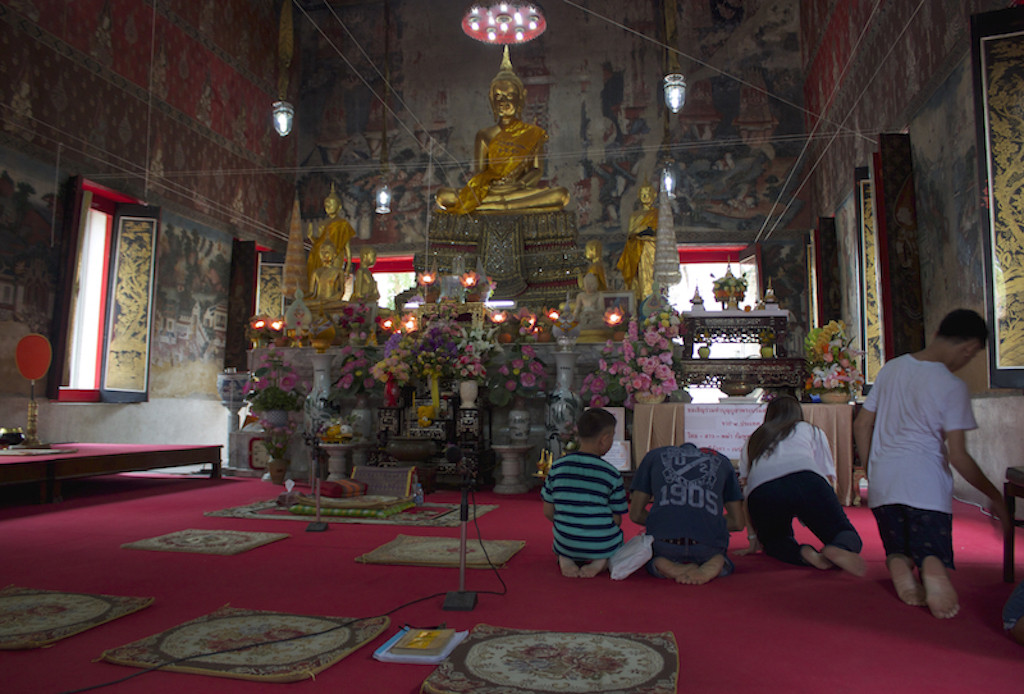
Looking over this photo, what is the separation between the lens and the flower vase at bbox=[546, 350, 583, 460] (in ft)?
21.1

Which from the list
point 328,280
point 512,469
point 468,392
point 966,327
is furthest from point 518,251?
point 966,327

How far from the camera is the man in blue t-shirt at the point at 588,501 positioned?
Result: 3100 millimetres

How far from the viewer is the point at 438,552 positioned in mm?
3654

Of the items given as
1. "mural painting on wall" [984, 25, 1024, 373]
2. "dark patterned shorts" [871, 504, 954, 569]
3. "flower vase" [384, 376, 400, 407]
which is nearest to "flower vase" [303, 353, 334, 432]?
"flower vase" [384, 376, 400, 407]

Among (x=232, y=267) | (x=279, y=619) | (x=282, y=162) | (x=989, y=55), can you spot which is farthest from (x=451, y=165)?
(x=279, y=619)

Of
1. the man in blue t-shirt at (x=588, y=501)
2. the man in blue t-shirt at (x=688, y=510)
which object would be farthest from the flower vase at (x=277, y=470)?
the man in blue t-shirt at (x=688, y=510)

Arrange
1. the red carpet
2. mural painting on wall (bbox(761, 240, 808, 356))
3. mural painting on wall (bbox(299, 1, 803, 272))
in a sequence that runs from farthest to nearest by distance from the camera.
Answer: mural painting on wall (bbox(299, 1, 803, 272))
mural painting on wall (bbox(761, 240, 808, 356))
the red carpet

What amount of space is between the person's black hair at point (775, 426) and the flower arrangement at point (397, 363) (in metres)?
3.81

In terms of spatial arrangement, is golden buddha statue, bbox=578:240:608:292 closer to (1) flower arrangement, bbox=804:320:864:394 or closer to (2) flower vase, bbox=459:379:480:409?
(2) flower vase, bbox=459:379:480:409

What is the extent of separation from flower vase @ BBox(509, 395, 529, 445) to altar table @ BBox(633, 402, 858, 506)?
1.07m

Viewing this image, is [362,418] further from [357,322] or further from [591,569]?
[591,569]

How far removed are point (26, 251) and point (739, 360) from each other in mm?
7728

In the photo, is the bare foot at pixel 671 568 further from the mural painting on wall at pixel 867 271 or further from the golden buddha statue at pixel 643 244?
the golden buddha statue at pixel 643 244

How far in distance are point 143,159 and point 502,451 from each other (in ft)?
23.7
